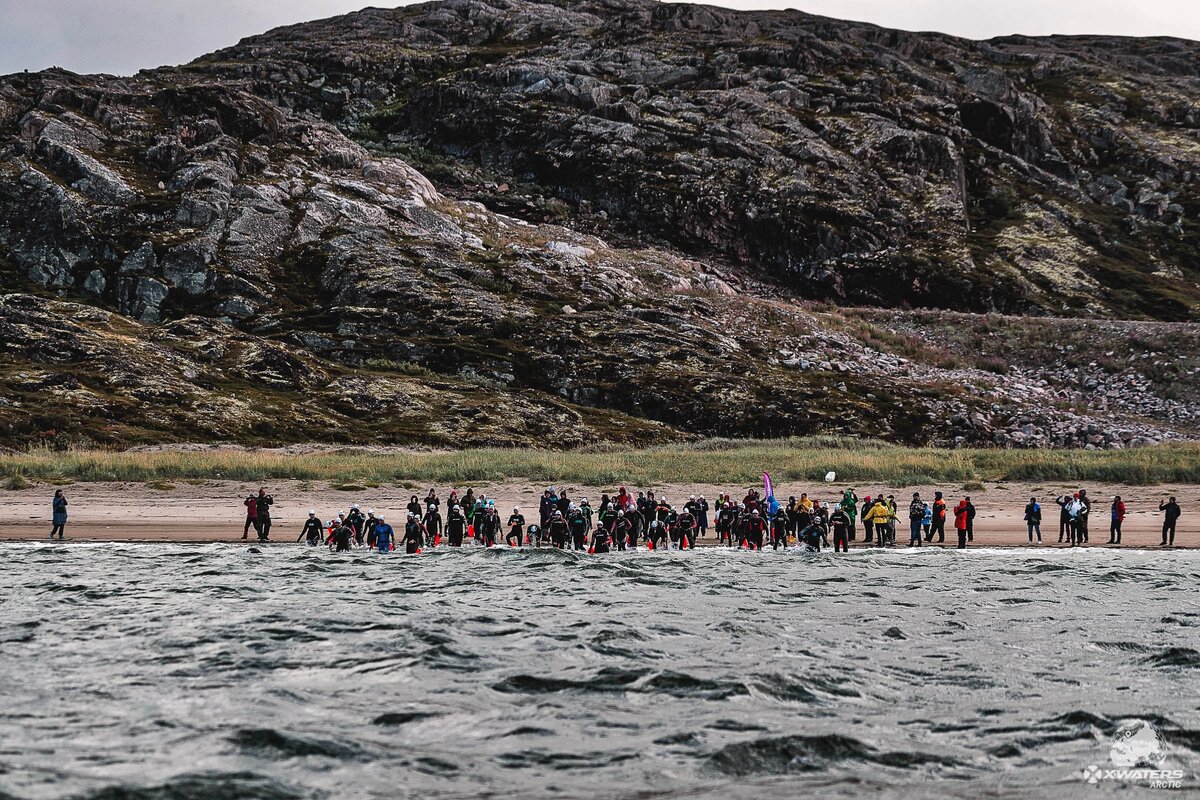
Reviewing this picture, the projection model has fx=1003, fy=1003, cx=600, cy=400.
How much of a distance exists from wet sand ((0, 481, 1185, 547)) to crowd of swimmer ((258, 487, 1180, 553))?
4.62ft

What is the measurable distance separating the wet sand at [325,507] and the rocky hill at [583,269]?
26782mm

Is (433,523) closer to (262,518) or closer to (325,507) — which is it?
(262,518)

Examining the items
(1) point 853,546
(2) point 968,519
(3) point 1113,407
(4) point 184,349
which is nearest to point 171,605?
(1) point 853,546

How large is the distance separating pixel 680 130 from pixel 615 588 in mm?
160518

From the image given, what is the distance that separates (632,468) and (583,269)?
73.6 meters

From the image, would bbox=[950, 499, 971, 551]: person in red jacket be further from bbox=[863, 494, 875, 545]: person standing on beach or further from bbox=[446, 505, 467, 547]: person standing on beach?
bbox=[446, 505, 467, 547]: person standing on beach

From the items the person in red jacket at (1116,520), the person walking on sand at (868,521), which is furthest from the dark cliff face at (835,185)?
the person walking on sand at (868,521)

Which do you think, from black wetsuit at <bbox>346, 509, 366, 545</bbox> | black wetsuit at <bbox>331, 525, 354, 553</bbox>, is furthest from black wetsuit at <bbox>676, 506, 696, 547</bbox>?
black wetsuit at <bbox>331, 525, 354, 553</bbox>

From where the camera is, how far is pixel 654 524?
35969 mm

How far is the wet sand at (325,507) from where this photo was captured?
3838 cm

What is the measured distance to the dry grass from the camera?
170ft

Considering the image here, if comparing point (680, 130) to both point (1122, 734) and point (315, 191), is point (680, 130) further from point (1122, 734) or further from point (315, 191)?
point (1122, 734)

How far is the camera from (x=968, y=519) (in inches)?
1422

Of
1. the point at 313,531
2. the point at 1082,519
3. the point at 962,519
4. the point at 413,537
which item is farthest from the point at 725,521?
the point at 313,531
